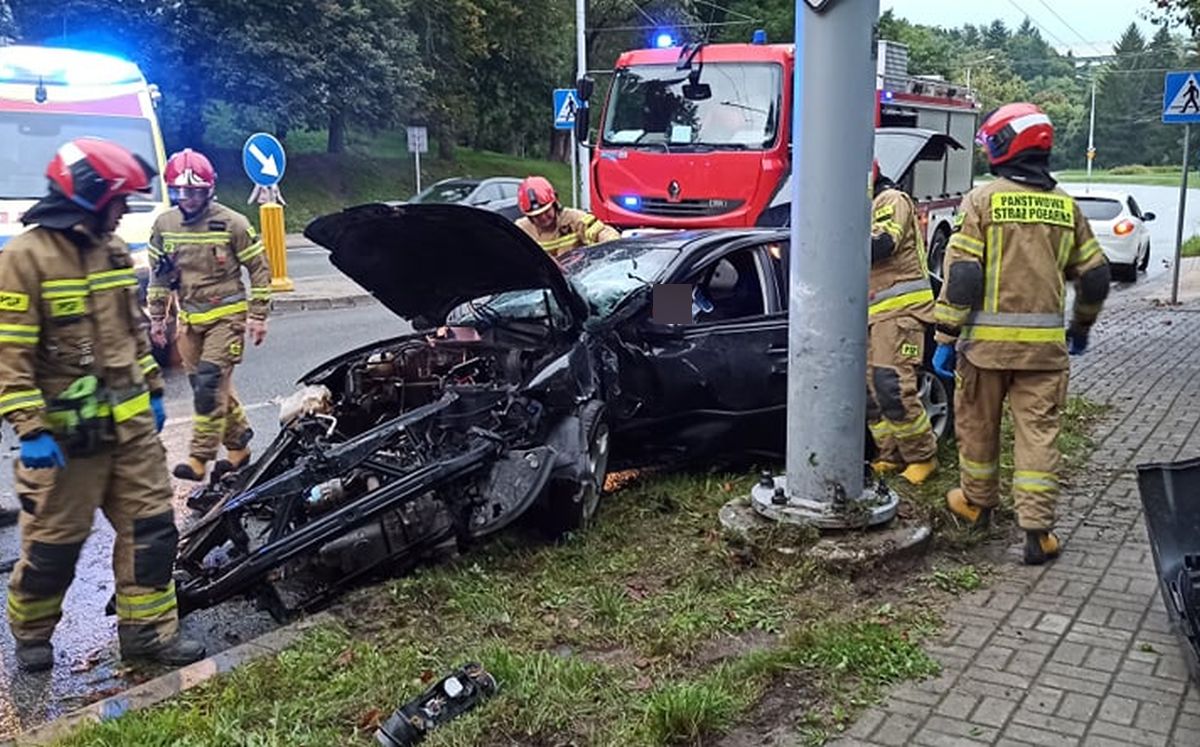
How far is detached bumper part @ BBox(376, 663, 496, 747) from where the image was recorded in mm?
3318

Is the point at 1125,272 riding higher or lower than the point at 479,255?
lower

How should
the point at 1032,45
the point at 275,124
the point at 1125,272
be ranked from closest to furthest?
the point at 1125,272 → the point at 275,124 → the point at 1032,45

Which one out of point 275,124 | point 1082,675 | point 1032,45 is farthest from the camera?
point 1032,45

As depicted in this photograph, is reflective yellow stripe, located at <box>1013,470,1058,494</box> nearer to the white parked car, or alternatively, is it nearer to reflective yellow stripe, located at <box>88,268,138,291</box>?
reflective yellow stripe, located at <box>88,268,138,291</box>

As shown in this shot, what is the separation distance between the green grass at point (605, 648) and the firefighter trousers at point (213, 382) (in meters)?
2.40

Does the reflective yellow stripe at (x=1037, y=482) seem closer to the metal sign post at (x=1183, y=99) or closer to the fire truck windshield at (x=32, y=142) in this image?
the fire truck windshield at (x=32, y=142)

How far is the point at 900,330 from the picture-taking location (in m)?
6.11

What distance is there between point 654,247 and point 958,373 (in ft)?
6.90

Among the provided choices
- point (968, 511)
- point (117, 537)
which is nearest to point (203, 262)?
point (117, 537)

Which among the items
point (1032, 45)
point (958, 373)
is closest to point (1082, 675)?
point (958, 373)

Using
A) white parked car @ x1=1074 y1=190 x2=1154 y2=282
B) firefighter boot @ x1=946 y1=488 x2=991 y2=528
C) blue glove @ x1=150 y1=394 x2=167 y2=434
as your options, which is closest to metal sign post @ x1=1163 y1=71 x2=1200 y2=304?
white parked car @ x1=1074 y1=190 x2=1154 y2=282

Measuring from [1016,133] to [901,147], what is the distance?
296 inches

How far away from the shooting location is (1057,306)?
4770mm

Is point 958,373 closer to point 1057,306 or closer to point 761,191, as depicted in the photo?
point 1057,306
